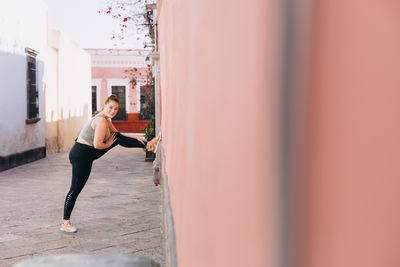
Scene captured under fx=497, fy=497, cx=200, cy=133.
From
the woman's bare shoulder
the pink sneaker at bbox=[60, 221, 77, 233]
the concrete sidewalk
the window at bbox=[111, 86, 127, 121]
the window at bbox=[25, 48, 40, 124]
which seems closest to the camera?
the concrete sidewalk

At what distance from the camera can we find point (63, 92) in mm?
17125

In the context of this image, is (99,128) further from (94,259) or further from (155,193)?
(94,259)

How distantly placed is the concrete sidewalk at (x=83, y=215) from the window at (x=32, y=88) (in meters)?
2.45

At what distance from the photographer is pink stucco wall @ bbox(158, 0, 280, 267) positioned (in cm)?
66

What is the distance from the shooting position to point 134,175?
10.2 meters

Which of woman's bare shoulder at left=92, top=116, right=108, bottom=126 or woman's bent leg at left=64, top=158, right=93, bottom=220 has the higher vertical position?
woman's bare shoulder at left=92, top=116, right=108, bottom=126

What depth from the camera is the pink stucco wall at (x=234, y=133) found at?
66cm

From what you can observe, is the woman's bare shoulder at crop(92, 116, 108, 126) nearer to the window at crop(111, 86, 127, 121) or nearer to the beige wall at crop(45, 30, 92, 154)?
the beige wall at crop(45, 30, 92, 154)

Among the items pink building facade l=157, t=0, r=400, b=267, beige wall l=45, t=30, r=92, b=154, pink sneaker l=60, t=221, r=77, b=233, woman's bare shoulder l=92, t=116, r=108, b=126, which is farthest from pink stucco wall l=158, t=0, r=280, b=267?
beige wall l=45, t=30, r=92, b=154

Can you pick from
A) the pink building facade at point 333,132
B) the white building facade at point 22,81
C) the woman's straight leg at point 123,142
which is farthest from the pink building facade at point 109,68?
the pink building facade at point 333,132

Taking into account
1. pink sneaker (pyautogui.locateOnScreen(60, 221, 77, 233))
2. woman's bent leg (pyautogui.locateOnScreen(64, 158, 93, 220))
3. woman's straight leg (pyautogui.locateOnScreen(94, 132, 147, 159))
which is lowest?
pink sneaker (pyautogui.locateOnScreen(60, 221, 77, 233))

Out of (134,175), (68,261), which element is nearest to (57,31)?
(134,175)

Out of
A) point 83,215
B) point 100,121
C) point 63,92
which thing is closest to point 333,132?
point 100,121

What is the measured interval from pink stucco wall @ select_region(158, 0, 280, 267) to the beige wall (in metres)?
13.9
